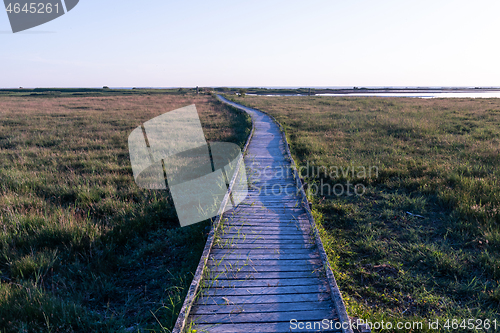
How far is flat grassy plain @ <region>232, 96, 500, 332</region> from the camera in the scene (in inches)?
135

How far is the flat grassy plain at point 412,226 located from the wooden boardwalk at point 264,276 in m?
0.45

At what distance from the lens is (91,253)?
434cm

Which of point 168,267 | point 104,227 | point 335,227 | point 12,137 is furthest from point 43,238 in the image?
point 12,137

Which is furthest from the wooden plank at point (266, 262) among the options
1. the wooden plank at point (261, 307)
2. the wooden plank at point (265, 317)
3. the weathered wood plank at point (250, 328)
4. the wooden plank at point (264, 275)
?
the weathered wood plank at point (250, 328)

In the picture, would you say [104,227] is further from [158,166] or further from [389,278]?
[389,278]

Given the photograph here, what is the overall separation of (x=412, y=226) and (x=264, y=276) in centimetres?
348

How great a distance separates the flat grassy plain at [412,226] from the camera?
135 inches

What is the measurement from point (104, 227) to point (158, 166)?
433cm

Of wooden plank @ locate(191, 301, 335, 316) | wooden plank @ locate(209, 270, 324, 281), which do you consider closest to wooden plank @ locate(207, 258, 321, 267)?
wooden plank @ locate(209, 270, 324, 281)

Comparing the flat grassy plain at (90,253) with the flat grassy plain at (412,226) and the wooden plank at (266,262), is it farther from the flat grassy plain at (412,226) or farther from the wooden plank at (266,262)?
the flat grassy plain at (412,226)

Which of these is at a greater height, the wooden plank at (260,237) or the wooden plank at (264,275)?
the wooden plank at (264,275)

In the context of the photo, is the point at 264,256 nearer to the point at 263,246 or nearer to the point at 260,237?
the point at 263,246

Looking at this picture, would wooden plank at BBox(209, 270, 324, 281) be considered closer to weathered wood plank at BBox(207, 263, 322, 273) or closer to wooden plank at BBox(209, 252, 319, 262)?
weathered wood plank at BBox(207, 263, 322, 273)

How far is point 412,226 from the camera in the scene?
5195 millimetres
